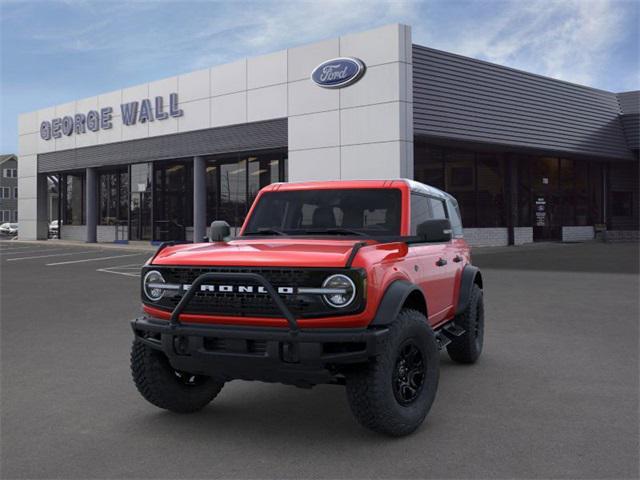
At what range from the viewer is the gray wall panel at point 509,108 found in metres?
21.8

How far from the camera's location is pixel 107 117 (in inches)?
1227

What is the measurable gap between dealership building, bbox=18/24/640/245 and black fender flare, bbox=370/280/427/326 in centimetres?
1640

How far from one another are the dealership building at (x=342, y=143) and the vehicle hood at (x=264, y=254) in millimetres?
16167

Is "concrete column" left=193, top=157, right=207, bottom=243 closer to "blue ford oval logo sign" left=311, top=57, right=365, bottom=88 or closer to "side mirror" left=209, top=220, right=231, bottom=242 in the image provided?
"blue ford oval logo sign" left=311, top=57, right=365, bottom=88

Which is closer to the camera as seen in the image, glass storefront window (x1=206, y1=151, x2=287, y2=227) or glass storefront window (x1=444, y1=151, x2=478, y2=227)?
glass storefront window (x1=444, y1=151, x2=478, y2=227)

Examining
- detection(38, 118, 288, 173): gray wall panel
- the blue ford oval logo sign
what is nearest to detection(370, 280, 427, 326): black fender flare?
the blue ford oval logo sign

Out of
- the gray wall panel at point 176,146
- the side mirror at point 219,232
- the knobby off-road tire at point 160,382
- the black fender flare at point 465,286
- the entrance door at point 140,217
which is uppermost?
the gray wall panel at point 176,146

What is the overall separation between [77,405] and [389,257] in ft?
8.96

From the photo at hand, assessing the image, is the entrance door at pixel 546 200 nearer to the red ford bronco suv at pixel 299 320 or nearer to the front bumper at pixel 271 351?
the red ford bronco suv at pixel 299 320

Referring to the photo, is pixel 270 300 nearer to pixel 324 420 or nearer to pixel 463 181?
pixel 324 420

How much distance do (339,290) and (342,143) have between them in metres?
18.3

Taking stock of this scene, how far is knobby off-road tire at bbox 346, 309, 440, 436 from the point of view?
3.92 metres

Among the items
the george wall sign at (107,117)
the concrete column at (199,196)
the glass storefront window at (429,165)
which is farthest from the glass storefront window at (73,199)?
the glass storefront window at (429,165)

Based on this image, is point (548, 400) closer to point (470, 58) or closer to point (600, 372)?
point (600, 372)
